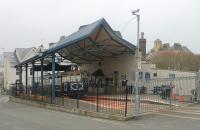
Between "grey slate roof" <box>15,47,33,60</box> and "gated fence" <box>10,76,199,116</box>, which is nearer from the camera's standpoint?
"gated fence" <box>10,76,199,116</box>

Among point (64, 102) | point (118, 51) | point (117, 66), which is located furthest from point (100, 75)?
point (64, 102)

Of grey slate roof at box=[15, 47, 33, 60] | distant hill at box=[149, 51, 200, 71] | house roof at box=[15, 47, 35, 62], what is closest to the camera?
distant hill at box=[149, 51, 200, 71]

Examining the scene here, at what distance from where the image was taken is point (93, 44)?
34469mm

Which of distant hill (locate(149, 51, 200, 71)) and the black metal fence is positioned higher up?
distant hill (locate(149, 51, 200, 71))

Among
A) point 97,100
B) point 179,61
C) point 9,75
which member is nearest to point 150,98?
point 97,100

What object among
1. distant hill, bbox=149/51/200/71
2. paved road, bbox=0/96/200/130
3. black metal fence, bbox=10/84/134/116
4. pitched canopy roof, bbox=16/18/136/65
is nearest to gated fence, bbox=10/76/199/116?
black metal fence, bbox=10/84/134/116

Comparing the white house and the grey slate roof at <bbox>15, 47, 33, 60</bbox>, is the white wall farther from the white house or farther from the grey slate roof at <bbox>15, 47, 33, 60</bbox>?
the grey slate roof at <bbox>15, 47, 33, 60</bbox>

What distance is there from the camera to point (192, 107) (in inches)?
881

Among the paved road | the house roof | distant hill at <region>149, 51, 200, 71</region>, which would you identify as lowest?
the paved road

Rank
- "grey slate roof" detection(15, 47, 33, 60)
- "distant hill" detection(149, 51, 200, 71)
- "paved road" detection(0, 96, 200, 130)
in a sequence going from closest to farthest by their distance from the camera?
"paved road" detection(0, 96, 200, 130)
"distant hill" detection(149, 51, 200, 71)
"grey slate roof" detection(15, 47, 33, 60)

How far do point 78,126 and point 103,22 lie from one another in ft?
45.8

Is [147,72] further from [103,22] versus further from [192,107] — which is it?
[192,107]

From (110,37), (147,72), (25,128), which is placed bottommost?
(25,128)

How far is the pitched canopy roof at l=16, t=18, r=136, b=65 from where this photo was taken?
30.2 meters
